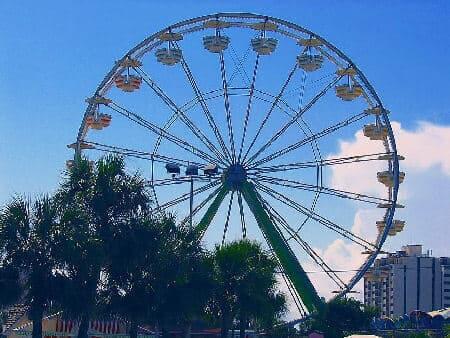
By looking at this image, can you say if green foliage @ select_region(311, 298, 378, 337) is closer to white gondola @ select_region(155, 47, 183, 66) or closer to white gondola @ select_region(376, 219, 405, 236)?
white gondola @ select_region(376, 219, 405, 236)

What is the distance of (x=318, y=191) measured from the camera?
216 ft

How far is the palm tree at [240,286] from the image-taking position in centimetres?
5216

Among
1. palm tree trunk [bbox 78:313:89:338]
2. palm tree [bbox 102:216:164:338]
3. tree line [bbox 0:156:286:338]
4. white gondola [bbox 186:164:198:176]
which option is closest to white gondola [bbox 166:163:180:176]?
white gondola [bbox 186:164:198:176]

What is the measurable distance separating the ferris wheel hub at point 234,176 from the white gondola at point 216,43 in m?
7.62

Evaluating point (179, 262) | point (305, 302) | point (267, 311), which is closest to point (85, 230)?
point (179, 262)

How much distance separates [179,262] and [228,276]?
23.7ft

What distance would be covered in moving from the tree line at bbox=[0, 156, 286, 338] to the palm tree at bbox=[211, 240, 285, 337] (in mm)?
872

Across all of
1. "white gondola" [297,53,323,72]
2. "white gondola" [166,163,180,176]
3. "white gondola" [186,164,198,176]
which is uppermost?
"white gondola" [297,53,323,72]

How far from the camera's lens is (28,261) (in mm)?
40312

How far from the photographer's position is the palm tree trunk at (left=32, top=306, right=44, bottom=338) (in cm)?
4006

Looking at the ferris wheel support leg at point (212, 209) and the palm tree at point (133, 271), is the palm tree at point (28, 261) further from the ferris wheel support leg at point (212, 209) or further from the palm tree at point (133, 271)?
the ferris wheel support leg at point (212, 209)

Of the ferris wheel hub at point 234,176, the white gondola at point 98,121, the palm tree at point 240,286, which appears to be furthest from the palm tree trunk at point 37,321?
the white gondola at point 98,121

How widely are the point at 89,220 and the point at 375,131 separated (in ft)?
103

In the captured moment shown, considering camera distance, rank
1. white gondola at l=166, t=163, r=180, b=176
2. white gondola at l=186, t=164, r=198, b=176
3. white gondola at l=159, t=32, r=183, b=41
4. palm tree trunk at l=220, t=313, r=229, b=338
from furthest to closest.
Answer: white gondola at l=159, t=32, r=183, b=41, white gondola at l=166, t=163, r=180, b=176, white gondola at l=186, t=164, r=198, b=176, palm tree trunk at l=220, t=313, r=229, b=338
